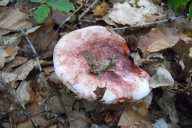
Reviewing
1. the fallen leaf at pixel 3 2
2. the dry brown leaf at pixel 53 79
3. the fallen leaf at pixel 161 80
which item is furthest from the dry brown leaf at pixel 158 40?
the fallen leaf at pixel 3 2

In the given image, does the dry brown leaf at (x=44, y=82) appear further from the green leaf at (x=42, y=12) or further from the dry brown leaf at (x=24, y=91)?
the green leaf at (x=42, y=12)

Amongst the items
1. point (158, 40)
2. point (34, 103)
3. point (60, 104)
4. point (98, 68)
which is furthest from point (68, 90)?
point (158, 40)

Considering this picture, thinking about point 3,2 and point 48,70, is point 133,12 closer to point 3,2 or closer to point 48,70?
point 48,70

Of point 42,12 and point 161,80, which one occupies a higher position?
point 42,12

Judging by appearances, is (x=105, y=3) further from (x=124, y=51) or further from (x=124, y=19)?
(x=124, y=51)

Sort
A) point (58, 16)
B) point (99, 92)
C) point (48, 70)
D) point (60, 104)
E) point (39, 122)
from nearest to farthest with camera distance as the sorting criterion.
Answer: point (99, 92)
point (39, 122)
point (60, 104)
point (48, 70)
point (58, 16)

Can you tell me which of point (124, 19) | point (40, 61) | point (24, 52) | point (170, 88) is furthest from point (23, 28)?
point (170, 88)

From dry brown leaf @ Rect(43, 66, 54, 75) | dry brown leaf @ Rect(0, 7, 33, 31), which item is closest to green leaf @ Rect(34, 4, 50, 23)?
dry brown leaf @ Rect(0, 7, 33, 31)
